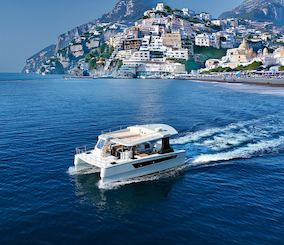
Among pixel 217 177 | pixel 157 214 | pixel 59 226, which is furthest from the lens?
pixel 217 177

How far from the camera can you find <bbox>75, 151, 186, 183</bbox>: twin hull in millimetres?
24688

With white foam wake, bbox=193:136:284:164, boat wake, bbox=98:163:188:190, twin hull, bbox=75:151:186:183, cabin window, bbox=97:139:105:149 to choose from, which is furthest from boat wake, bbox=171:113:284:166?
cabin window, bbox=97:139:105:149

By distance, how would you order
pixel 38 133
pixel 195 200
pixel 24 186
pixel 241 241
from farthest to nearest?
pixel 38 133 < pixel 24 186 < pixel 195 200 < pixel 241 241

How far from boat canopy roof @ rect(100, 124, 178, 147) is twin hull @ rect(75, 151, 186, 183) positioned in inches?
61.9

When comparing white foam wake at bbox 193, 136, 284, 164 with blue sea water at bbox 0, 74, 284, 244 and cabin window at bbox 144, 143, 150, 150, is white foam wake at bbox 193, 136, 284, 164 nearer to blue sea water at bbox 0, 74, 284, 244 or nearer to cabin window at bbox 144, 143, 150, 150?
blue sea water at bbox 0, 74, 284, 244

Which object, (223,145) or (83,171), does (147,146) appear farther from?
(223,145)

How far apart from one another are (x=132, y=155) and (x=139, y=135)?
3.44 meters

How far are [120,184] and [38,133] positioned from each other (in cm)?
2107

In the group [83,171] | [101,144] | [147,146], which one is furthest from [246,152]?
[83,171]

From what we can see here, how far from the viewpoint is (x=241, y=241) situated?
56.5 feet

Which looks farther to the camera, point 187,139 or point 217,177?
point 187,139

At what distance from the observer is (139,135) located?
29516mm

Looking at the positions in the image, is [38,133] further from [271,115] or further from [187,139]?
[271,115]

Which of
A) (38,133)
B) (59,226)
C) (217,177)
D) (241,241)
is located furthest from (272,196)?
(38,133)
